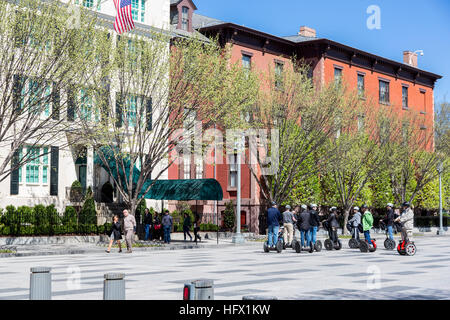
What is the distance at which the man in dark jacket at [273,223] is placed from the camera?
83.6 feet

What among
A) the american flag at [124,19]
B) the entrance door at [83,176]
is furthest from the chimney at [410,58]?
the american flag at [124,19]

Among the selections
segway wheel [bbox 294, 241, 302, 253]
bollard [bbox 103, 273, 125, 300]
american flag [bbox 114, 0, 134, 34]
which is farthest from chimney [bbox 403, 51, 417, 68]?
bollard [bbox 103, 273, 125, 300]

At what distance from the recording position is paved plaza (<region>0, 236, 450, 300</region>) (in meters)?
12.5

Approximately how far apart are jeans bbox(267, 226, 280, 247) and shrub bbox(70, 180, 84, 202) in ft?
41.8

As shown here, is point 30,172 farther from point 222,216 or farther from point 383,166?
point 383,166

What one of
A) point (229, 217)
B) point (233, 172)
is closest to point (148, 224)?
point (229, 217)

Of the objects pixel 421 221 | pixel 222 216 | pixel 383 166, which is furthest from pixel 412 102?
pixel 222 216

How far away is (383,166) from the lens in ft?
143

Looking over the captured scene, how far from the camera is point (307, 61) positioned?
47.7m

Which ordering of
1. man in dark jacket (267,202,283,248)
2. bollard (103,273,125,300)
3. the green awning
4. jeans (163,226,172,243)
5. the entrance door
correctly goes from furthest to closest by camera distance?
the entrance door → the green awning → jeans (163,226,172,243) → man in dark jacket (267,202,283,248) → bollard (103,273,125,300)

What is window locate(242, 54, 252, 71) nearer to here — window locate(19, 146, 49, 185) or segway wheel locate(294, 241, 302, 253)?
window locate(19, 146, 49, 185)

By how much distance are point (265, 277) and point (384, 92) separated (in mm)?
41403

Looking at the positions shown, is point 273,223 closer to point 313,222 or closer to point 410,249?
point 313,222
